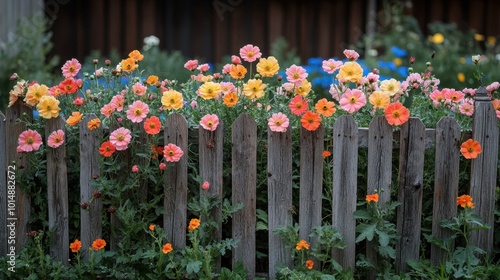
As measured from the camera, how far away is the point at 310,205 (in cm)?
348

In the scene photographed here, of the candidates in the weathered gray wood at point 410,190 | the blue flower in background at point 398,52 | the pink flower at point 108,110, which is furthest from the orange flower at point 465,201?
the blue flower in background at point 398,52

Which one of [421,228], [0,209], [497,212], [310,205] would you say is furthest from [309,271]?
[0,209]

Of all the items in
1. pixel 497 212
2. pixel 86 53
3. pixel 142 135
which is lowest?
pixel 497 212

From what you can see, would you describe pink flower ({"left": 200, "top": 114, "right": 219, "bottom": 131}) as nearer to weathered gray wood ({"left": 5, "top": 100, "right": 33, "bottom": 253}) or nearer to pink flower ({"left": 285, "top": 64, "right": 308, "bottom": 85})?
pink flower ({"left": 285, "top": 64, "right": 308, "bottom": 85})

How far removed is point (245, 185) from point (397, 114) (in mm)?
742

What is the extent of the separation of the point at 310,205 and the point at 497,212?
2.77 feet

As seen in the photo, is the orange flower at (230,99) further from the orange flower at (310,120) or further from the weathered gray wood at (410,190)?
the weathered gray wood at (410,190)

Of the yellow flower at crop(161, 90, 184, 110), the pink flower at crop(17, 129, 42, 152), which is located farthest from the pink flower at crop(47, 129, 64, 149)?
the yellow flower at crop(161, 90, 184, 110)

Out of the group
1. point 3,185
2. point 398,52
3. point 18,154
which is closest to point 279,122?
point 18,154

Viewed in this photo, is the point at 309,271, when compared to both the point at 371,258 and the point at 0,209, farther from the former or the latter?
the point at 0,209

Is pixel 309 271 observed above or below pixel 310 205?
below

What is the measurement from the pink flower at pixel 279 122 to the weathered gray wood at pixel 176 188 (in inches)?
15.2

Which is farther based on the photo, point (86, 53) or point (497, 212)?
point (86, 53)

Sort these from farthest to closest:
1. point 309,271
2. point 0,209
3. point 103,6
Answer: point 103,6 < point 0,209 < point 309,271
